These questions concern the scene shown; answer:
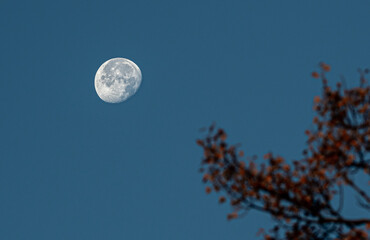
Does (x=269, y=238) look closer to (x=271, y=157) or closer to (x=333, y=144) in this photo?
(x=271, y=157)

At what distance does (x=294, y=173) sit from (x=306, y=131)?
2.79ft

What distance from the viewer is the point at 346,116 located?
8422mm

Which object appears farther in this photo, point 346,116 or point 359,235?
point 346,116

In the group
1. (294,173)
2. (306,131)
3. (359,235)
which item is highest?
(306,131)

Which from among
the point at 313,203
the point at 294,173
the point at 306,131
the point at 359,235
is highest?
the point at 306,131

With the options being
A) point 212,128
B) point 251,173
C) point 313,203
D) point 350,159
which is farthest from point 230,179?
point 350,159

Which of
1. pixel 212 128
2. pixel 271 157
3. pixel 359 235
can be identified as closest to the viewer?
pixel 359 235

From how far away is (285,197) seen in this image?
8.25m

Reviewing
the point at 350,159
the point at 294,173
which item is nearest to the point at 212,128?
the point at 294,173

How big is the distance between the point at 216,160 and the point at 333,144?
217 centimetres

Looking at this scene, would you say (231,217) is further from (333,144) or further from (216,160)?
(333,144)

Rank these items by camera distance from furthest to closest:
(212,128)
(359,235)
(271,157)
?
(271,157) < (212,128) < (359,235)

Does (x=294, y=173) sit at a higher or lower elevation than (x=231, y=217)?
higher

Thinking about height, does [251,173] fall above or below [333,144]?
below
